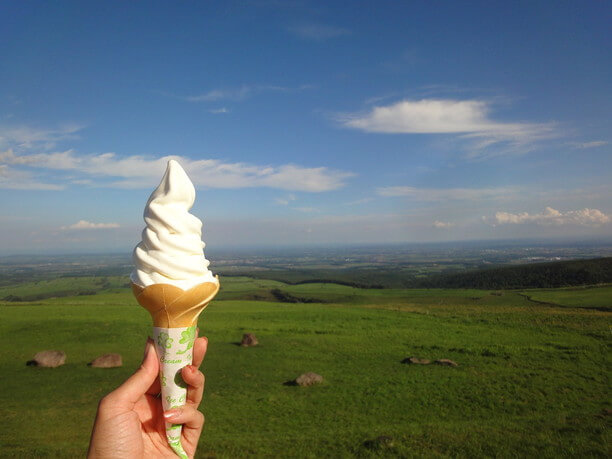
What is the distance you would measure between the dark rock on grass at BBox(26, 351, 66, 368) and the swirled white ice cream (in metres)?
17.5

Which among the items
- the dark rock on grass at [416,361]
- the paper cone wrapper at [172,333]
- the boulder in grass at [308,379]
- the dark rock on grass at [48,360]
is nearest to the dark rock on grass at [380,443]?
the boulder in grass at [308,379]

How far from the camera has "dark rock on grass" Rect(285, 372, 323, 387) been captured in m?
16.5

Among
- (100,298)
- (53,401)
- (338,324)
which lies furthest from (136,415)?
(100,298)

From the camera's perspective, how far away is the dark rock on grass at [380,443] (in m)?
10.3

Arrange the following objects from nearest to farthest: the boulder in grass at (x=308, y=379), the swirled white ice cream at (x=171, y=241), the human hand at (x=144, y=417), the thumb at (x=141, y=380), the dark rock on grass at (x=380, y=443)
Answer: the human hand at (x=144, y=417)
the thumb at (x=141, y=380)
the swirled white ice cream at (x=171, y=241)
the dark rock on grass at (x=380, y=443)
the boulder in grass at (x=308, y=379)

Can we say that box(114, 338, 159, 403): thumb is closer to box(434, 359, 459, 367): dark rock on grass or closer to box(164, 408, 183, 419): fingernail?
box(164, 408, 183, 419): fingernail

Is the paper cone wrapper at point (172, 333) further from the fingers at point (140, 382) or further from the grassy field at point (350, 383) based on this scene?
the grassy field at point (350, 383)

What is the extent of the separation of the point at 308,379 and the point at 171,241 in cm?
1375

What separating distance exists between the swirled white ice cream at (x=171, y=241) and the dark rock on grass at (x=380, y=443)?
816 centimetres

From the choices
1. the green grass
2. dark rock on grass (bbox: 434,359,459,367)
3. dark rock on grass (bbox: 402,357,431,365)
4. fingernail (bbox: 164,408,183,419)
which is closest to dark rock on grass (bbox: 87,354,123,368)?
dark rock on grass (bbox: 402,357,431,365)

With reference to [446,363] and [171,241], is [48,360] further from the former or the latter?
[446,363]

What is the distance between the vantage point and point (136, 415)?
4.17m

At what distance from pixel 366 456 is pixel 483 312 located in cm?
2960

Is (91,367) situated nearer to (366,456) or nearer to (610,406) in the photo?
(366,456)
